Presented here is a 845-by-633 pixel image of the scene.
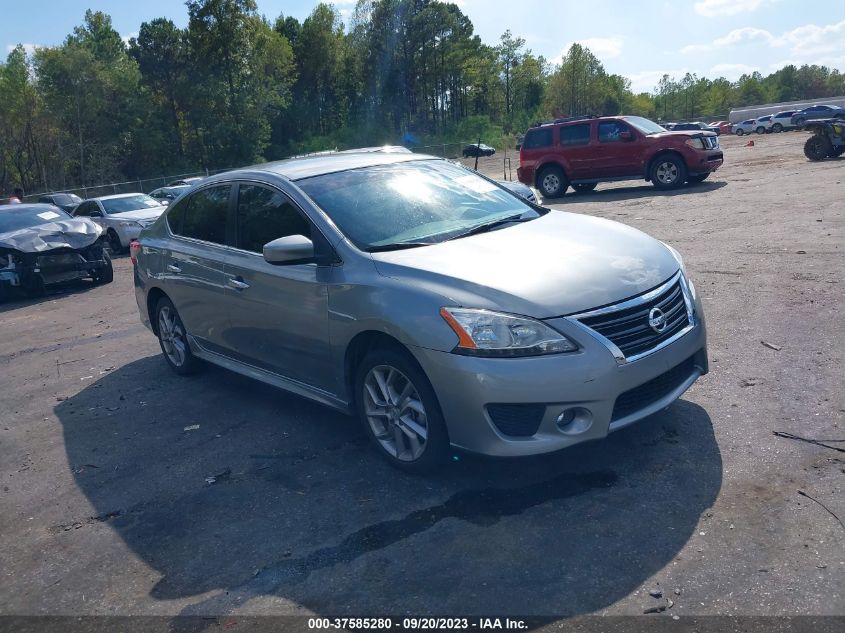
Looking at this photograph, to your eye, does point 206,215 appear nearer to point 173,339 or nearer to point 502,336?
point 173,339

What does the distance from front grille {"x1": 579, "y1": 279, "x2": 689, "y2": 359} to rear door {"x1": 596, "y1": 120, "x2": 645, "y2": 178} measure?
15.3m

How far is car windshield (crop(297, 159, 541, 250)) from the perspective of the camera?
4.85m

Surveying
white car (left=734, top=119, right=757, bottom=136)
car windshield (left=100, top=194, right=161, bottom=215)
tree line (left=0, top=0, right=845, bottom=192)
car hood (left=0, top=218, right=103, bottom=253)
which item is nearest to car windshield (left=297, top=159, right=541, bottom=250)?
car hood (left=0, top=218, right=103, bottom=253)

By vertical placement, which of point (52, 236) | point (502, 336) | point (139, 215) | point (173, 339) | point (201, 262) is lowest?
point (173, 339)

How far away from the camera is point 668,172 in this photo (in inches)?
731

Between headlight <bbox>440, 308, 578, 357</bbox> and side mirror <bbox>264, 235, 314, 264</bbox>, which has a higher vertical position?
side mirror <bbox>264, 235, 314, 264</bbox>

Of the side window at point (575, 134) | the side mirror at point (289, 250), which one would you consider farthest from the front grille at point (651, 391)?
the side window at point (575, 134)

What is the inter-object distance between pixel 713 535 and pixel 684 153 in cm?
1609

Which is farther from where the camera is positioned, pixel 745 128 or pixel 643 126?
pixel 745 128

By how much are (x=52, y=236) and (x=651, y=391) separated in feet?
38.3

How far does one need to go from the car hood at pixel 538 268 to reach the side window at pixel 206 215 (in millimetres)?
1878

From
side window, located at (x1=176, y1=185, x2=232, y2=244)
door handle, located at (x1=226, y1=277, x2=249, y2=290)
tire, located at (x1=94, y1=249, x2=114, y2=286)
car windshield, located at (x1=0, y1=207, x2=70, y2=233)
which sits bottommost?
tire, located at (x1=94, y1=249, x2=114, y2=286)

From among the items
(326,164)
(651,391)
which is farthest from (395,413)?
(326,164)

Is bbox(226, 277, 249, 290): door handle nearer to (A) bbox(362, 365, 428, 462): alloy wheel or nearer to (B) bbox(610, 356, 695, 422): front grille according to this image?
(A) bbox(362, 365, 428, 462): alloy wheel
